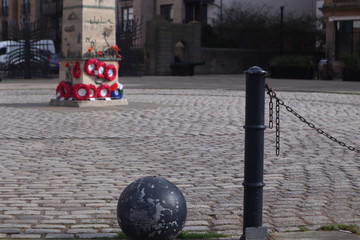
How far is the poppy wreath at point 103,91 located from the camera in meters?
19.6

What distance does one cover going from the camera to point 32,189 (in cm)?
729

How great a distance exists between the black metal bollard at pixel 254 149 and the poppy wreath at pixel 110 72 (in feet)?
47.1

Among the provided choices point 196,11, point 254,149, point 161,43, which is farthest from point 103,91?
point 196,11

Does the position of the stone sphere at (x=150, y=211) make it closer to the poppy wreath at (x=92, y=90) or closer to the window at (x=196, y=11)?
the poppy wreath at (x=92, y=90)

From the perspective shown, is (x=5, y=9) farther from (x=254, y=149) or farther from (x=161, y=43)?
(x=254, y=149)

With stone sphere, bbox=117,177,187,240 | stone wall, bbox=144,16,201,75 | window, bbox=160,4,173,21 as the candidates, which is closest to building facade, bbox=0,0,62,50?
window, bbox=160,4,173,21

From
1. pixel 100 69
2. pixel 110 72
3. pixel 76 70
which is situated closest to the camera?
pixel 76 70

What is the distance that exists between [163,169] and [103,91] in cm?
1124

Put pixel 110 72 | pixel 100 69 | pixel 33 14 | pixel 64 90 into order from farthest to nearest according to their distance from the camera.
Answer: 1. pixel 33 14
2. pixel 64 90
3. pixel 110 72
4. pixel 100 69

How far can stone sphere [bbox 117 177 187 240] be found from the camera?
5.00m

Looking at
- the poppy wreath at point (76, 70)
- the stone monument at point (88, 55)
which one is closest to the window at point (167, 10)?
the stone monument at point (88, 55)

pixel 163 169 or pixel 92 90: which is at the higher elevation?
pixel 92 90

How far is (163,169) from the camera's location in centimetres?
867

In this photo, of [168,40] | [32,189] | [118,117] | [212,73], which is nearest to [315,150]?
[32,189]
